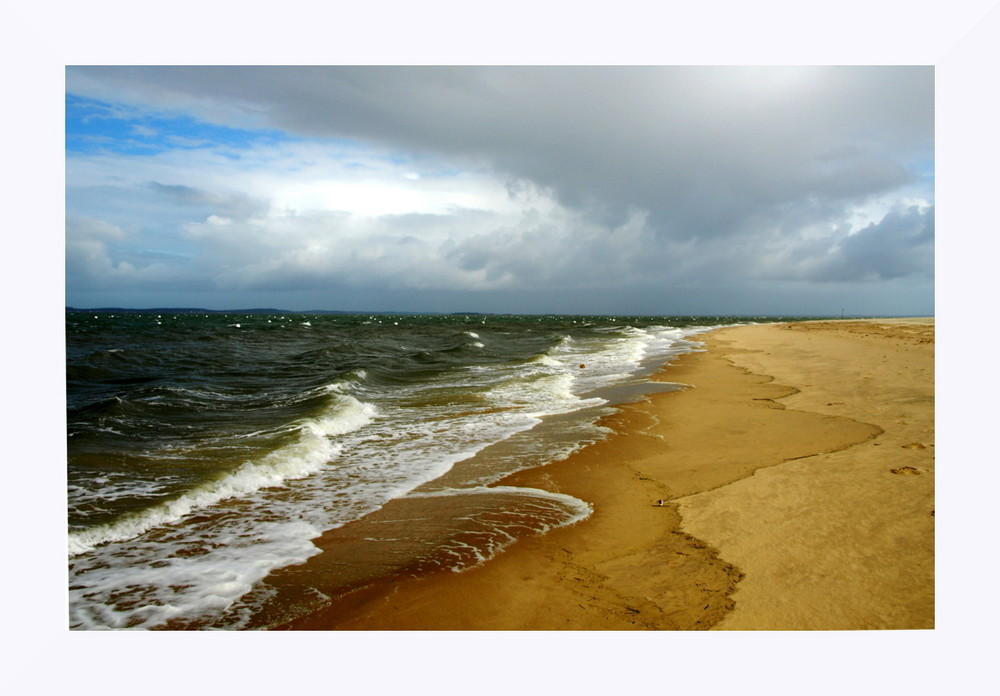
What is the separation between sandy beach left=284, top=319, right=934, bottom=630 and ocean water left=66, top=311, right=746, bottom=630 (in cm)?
42

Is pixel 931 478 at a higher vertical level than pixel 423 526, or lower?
higher

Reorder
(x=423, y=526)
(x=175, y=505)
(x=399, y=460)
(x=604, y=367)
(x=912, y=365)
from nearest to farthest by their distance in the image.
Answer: (x=423, y=526) < (x=175, y=505) < (x=399, y=460) < (x=912, y=365) < (x=604, y=367)

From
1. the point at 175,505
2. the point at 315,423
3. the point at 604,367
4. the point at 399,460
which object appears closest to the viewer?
the point at 175,505

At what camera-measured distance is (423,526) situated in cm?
532

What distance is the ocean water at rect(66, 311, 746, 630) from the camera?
4.29m

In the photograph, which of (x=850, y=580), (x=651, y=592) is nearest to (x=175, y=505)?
(x=651, y=592)

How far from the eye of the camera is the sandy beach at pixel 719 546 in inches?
140

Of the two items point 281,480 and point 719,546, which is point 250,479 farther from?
point 719,546

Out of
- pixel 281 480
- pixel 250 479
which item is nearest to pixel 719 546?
pixel 281 480

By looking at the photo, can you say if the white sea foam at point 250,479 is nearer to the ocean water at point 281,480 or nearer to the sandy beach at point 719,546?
the ocean water at point 281,480

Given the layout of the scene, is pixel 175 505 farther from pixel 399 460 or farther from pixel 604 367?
pixel 604 367

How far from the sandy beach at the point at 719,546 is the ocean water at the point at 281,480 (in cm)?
42

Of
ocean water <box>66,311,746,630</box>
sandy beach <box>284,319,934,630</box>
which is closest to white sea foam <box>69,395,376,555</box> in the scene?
ocean water <box>66,311,746,630</box>
